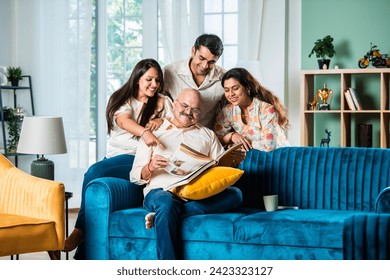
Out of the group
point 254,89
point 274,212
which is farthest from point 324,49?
point 274,212

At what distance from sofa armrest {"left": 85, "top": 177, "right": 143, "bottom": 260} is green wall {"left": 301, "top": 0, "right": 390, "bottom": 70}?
3.02m

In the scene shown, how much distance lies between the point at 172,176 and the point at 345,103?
2729 millimetres

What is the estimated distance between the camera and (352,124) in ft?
21.7

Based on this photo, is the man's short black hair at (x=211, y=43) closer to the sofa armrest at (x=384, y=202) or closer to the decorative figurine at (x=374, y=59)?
the sofa armrest at (x=384, y=202)

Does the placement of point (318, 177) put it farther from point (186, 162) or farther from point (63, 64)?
point (63, 64)

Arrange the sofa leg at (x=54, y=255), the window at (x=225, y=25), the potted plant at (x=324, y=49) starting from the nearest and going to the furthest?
the sofa leg at (x=54, y=255), the potted plant at (x=324, y=49), the window at (x=225, y=25)

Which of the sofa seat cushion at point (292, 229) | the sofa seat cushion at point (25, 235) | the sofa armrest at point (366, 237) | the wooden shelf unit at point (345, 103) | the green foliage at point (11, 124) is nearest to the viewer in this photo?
the sofa armrest at point (366, 237)

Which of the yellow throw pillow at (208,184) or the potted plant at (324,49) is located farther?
the potted plant at (324,49)

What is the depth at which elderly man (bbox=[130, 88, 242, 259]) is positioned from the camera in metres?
4.01

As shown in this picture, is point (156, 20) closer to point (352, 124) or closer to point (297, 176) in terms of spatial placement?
point (352, 124)

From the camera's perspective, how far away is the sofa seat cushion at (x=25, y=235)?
3.98 metres

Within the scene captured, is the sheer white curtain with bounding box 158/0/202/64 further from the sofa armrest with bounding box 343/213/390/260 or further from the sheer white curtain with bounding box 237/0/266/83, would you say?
the sofa armrest with bounding box 343/213/390/260

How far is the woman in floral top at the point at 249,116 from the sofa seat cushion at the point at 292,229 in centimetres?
75

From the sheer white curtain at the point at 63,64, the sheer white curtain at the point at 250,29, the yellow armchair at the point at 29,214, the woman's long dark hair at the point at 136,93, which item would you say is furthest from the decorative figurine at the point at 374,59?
the yellow armchair at the point at 29,214
